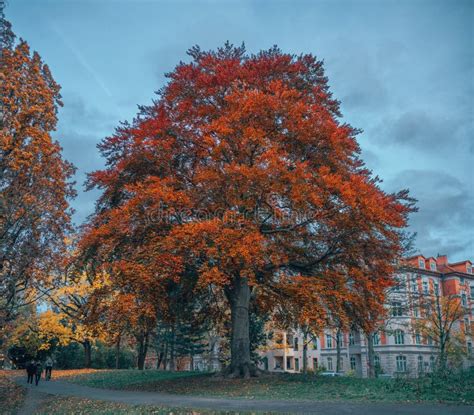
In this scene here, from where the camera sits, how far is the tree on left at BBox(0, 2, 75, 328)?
14.7 meters

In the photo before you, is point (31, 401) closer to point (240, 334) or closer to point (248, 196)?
point (240, 334)

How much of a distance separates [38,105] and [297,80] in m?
11.7

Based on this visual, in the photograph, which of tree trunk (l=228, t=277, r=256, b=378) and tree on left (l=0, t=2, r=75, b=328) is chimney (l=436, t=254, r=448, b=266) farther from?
tree on left (l=0, t=2, r=75, b=328)

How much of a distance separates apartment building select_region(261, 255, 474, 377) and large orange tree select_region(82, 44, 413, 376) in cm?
2824

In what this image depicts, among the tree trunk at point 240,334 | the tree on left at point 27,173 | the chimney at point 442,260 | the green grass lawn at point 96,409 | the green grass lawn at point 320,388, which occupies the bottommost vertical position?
the green grass lawn at point 96,409

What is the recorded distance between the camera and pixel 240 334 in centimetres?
1956

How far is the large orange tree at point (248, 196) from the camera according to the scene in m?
16.6

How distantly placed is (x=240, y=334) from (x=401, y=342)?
41.5 meters

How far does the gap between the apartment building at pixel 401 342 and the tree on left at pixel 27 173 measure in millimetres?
33890

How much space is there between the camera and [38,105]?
15.3 meters

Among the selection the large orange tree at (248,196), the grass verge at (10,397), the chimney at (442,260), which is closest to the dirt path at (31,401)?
the grass verge at (10,397)

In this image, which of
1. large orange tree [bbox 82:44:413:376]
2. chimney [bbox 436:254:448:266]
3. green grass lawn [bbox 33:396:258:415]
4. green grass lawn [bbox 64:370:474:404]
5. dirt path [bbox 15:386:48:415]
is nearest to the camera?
green grass lawn [bbox 33:396:258:415]

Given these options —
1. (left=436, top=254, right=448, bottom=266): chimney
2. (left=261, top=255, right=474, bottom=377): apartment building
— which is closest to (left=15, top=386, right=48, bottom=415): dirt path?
(left=261, top=255, right=474, bottom=377): apartment building

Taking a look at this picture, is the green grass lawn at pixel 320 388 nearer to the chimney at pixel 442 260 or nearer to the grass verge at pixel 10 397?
the grass verge at pixel 10 397
